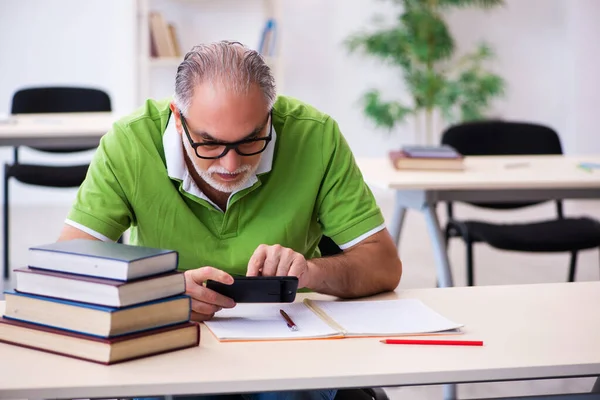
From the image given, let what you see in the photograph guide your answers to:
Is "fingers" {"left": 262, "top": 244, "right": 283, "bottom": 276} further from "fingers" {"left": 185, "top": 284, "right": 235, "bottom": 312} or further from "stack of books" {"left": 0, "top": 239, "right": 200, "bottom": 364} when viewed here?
"stack of books" {"left": 0, "top": 239, "right": 200, "bottom": 364}

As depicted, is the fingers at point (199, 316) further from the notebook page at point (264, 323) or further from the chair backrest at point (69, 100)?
the chair backrest at point (69, 100)

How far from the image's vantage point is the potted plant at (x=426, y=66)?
621cm

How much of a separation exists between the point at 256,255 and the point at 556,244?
2.19m

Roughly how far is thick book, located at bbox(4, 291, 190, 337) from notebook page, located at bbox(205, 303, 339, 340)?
114 mm

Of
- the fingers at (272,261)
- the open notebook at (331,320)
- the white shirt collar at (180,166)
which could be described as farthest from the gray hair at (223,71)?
the open notebook at (331,320)

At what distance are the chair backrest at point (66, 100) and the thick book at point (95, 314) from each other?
3506mm

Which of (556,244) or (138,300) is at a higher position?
(138,300)

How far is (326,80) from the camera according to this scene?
6844 millimetres

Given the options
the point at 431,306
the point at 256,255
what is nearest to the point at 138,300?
the point at 256,255

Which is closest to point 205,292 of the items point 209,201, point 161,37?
point 209,201

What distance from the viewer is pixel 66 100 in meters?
4.92

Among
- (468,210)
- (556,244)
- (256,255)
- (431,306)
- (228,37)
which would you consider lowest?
(468,210)

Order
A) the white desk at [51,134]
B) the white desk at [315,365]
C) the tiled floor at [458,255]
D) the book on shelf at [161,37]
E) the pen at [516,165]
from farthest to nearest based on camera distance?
the book on shelf at [161,37] → the tiled floor at [458,255] → the white desk at [51,134] → the pen at [516,165] → the white desk at [315,365]

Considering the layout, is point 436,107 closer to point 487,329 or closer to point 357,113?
point 357,113
